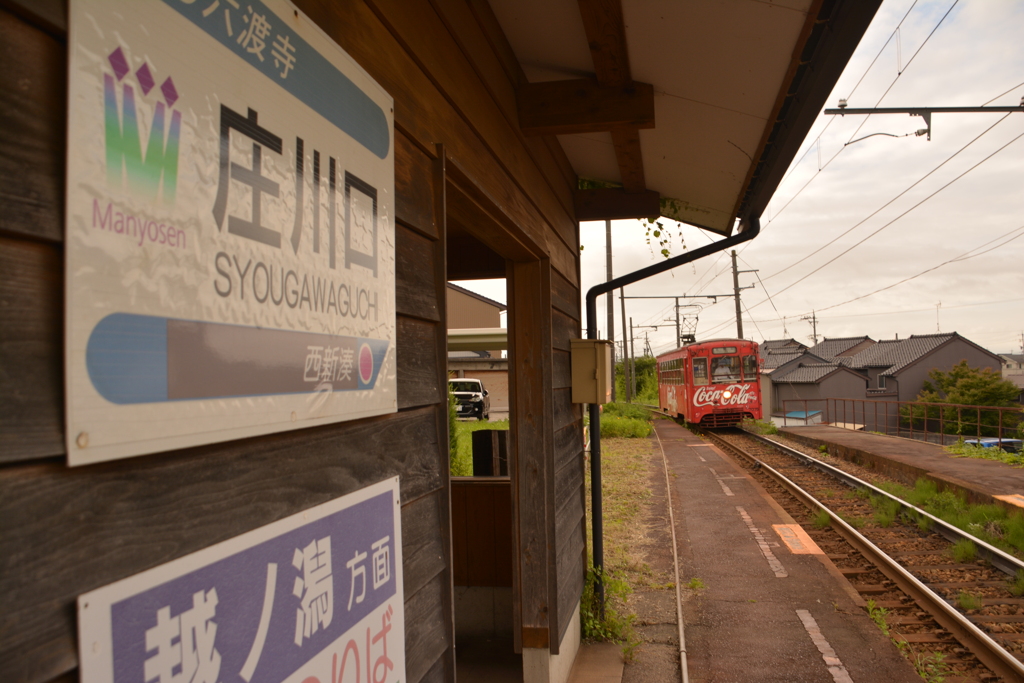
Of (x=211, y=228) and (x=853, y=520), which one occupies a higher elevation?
(x=211, y=228)

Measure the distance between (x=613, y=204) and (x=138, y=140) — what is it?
464cm

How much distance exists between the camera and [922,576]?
647 cm

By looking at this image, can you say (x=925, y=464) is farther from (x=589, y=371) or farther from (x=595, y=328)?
(x=589, y=371)

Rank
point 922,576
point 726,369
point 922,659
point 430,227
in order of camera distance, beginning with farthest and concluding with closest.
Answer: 1. point 726,369
2. point 922,576
3. point 922,659
4. point 430,227

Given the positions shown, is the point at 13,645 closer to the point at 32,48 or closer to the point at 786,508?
the point at 32,48

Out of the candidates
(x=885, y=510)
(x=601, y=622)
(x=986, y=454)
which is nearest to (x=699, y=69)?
(x=601, y=622)

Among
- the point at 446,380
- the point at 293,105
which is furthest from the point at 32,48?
the point at 446,380

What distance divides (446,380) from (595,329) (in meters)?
3.56

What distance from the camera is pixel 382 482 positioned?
4.94 ft

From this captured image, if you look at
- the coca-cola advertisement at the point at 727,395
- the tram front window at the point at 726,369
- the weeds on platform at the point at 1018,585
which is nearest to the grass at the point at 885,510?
the weeds on platform at the point at 1018,585

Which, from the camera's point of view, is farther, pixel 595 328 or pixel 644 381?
pixel 644 381

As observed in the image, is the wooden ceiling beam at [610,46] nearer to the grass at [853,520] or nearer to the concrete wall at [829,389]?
the grass at [853,520]

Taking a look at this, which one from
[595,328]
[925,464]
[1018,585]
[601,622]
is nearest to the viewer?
[601,622]

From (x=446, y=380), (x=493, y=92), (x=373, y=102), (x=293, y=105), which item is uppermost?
(x=493, y=92)
